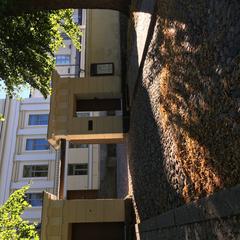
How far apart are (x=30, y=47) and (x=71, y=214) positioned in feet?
18.8

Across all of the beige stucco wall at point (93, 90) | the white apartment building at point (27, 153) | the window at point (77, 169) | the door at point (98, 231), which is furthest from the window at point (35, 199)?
the door at point (98, 231)

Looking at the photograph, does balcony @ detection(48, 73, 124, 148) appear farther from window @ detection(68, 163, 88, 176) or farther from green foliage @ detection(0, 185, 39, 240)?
window @ detection(68, 163, 88, 176)

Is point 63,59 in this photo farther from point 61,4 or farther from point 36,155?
point 61,4

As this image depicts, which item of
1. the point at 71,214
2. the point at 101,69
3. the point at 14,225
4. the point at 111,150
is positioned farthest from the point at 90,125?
the point at 111,150

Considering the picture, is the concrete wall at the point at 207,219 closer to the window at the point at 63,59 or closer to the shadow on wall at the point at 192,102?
the shadow on wall at the point at 192,102

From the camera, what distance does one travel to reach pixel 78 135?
43.0ft

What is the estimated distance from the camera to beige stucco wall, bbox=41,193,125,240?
11258 mm

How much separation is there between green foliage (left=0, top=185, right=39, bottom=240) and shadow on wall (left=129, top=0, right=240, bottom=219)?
951 centimetres

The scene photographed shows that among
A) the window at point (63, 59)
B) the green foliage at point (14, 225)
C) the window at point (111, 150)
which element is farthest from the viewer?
the window at point (63, 59)

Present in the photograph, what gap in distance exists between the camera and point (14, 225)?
16.5 metres

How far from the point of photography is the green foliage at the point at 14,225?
53.0 feet

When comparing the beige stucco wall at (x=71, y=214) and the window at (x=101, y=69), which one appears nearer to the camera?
the beige stucco wall at (x=71, y=214)

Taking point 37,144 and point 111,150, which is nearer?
point 111,150

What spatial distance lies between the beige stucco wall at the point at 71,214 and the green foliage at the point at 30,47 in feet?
14.9
